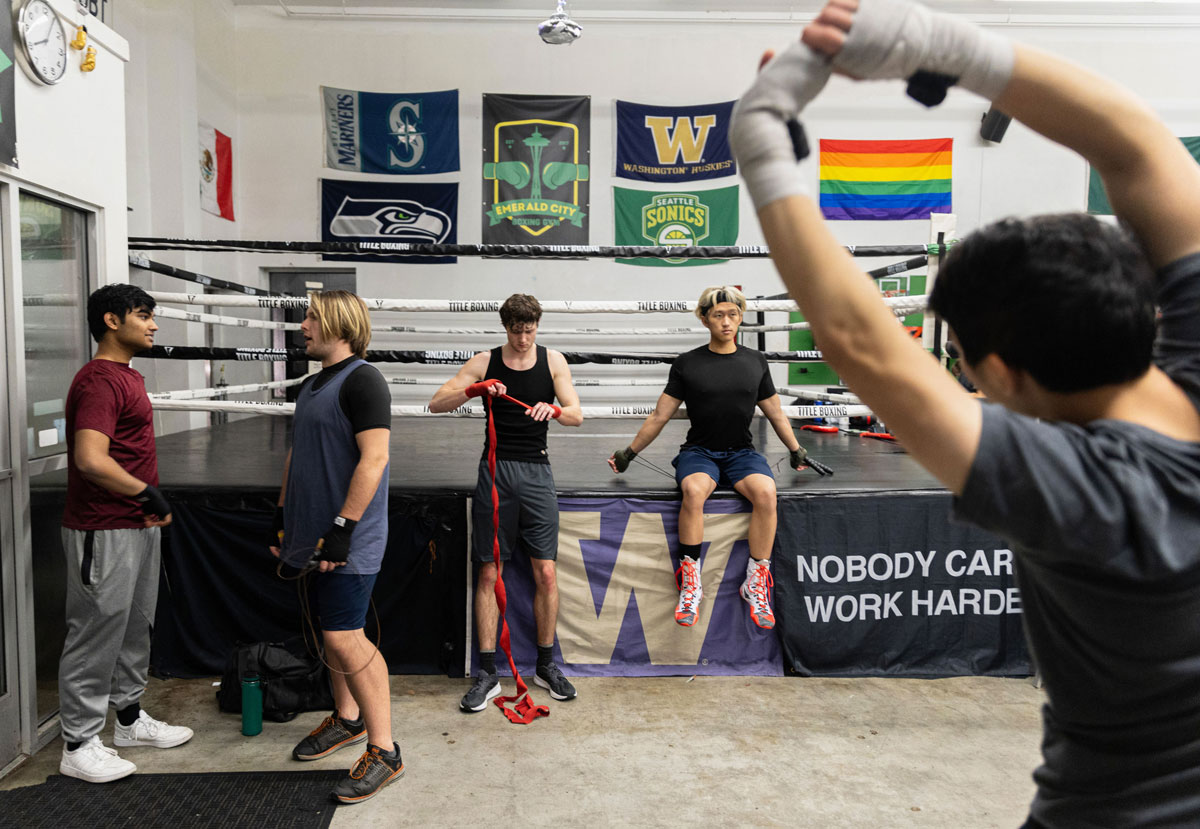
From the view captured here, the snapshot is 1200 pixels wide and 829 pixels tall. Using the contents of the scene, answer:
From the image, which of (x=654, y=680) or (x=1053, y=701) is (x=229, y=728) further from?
(x=1053, y=701)

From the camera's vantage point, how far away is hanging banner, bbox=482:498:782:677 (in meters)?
3.25

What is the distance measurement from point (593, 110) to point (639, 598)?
21.3ft

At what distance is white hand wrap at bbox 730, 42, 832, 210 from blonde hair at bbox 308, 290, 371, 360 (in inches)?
73.6

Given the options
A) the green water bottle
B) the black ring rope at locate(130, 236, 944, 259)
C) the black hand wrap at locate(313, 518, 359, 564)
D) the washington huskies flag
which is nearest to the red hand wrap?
the black hand wrap at locate(313, 518, 359, 564)

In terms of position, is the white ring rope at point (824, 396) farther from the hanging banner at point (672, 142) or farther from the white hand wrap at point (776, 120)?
the white hand wrap at point (776, 120)

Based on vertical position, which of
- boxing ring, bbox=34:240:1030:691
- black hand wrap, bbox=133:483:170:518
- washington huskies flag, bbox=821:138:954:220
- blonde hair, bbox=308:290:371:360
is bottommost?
boxing ring, bbox=34:240:1030:691

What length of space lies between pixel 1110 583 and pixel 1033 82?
492 millimetres

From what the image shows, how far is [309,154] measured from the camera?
8195mm

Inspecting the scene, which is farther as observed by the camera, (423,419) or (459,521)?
(423,419)

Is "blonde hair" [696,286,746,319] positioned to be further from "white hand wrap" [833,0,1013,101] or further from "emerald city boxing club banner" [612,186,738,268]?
"emerald city boxing club banner" [612,186,738,268]

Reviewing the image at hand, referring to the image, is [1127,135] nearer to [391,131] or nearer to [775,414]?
[775,414]

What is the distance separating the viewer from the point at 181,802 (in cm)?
229

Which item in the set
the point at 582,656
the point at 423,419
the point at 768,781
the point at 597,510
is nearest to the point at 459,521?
the point at 597,510

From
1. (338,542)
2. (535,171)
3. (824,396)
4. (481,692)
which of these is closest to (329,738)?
(481,692)
